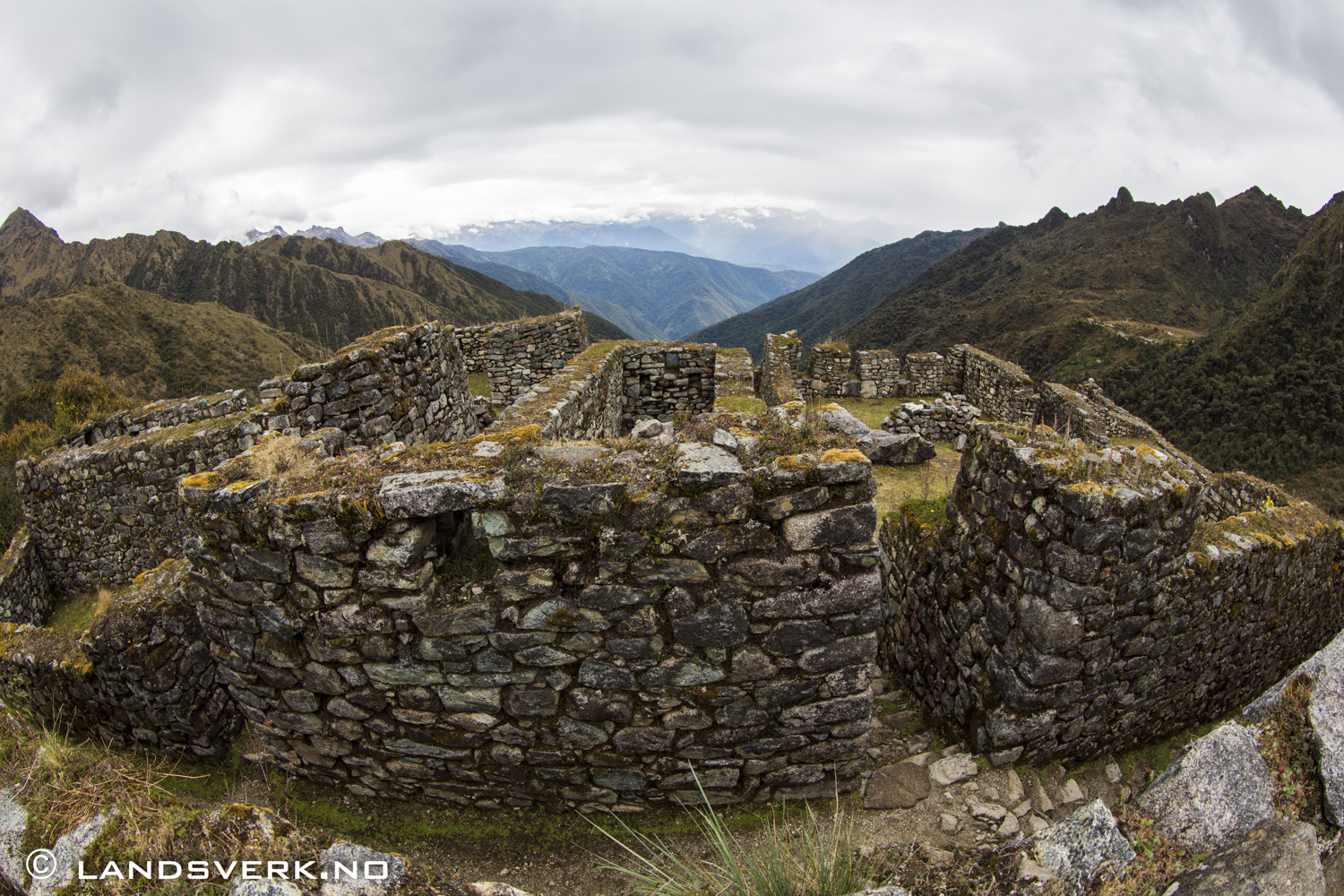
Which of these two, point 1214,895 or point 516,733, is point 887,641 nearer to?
point 1214,895

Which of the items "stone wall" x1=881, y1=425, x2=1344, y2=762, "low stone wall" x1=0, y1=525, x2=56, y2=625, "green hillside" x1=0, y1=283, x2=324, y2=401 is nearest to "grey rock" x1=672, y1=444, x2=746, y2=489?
"stone wall" x1=881, y1=425, x2=1344, y2=762

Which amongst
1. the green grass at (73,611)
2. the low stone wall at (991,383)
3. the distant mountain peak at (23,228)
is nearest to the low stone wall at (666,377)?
the low stone wall at (991,383)

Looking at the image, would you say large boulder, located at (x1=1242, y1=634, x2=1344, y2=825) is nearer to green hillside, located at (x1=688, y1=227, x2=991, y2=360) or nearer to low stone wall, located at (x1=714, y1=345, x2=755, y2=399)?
low stone wall, located at (x1=714, y1=345, x2=755, y2=399)

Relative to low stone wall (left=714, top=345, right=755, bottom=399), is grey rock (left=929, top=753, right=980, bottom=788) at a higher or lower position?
lower

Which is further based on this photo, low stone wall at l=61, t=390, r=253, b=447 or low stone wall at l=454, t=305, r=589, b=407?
low stone wall at l=454, t=305, r=589, b=407

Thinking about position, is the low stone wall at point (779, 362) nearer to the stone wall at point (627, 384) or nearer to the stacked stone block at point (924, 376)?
the stone wall at point (627, 384)

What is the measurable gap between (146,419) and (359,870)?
42.0 feet

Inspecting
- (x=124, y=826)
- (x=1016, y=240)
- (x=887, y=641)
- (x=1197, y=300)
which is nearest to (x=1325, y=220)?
(x=1197, y=300)

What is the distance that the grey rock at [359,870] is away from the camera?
2631 mm

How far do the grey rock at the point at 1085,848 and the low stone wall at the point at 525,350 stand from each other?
12150 mm

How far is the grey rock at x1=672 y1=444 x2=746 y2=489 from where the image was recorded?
3320 mm

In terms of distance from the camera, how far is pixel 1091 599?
3.88 meters

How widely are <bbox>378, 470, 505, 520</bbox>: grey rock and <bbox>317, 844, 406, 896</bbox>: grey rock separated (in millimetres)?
1673

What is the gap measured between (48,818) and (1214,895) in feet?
18.1
